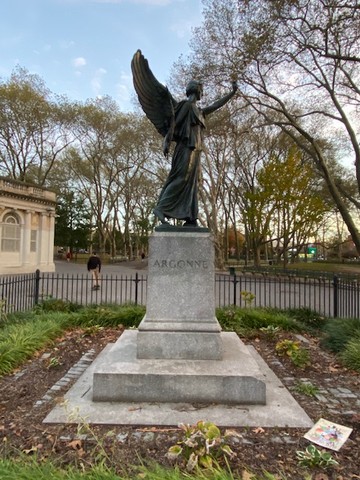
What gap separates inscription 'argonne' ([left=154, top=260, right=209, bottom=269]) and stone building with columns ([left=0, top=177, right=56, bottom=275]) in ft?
70.9

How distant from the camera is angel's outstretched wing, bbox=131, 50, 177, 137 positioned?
15.4ft

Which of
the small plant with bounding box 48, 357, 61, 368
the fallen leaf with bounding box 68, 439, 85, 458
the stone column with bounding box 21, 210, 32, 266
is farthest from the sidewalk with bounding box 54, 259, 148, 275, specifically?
the fallen leaf with bounding box 68, 439, 85, 458

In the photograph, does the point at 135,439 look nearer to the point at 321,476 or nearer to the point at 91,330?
the point at 321,476

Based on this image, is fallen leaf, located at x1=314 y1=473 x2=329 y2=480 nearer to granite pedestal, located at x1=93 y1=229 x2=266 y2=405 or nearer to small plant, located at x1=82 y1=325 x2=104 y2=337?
granite pedestal, located at x1=93 y1=229 x2=266 y2=405

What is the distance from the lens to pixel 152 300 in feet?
14.7

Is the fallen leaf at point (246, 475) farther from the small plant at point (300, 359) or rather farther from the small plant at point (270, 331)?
the small plant at point (270, 331)

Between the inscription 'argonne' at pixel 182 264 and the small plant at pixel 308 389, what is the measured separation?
6.47 feet

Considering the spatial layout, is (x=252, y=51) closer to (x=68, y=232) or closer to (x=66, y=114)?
(x=66, y=114)

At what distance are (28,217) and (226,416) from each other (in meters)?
24.6

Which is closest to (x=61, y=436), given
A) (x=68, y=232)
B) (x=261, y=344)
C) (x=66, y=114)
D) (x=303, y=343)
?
(x=261, y=344)

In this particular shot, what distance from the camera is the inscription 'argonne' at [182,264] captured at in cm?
448

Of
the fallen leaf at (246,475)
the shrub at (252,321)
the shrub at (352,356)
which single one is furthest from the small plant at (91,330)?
the fallen leaf at (246,475)

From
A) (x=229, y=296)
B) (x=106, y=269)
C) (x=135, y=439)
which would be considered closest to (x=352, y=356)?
(x=135, y=439)

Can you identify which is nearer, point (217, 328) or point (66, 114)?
point (217, 328)
